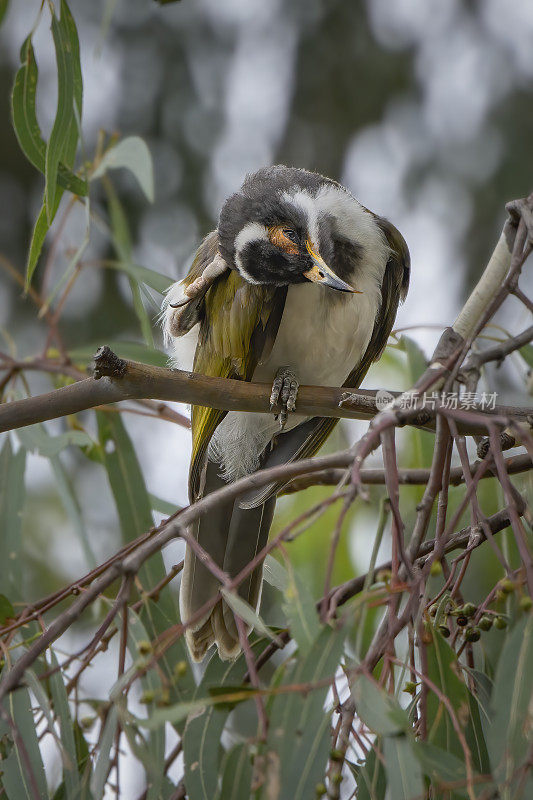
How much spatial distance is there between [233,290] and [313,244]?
0.20m

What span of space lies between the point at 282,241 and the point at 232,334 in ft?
0.73

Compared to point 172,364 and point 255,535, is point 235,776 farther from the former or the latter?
point 172,364

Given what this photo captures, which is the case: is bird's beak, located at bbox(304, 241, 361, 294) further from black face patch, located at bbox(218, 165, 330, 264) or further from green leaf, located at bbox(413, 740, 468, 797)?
green leaf, located at bbox(413, 740, 468, 797)

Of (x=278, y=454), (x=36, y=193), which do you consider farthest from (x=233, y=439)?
(x=36, y=193)

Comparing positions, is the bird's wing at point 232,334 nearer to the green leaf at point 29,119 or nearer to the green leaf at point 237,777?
the green leaf at point 29,119

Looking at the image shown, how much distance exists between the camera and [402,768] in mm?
1117

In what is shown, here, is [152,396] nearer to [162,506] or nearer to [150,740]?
[150,740]

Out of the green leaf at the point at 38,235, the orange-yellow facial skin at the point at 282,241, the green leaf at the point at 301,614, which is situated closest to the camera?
the green leaf at the point at 301,614

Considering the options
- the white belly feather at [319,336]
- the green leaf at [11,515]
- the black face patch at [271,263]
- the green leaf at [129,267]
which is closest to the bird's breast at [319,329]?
the white belly feather at [319,336]

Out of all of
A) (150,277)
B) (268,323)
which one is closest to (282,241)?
(268,323)

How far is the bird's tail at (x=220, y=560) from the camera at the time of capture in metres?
1.98

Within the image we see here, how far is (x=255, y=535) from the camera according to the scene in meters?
2.31

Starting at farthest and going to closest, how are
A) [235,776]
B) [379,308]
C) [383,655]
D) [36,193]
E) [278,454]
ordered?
1. [36,193]
2. [278,454]
3. [379,308]
4. [235,776]
5. [383,655]

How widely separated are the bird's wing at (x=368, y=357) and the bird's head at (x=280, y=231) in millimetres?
207
